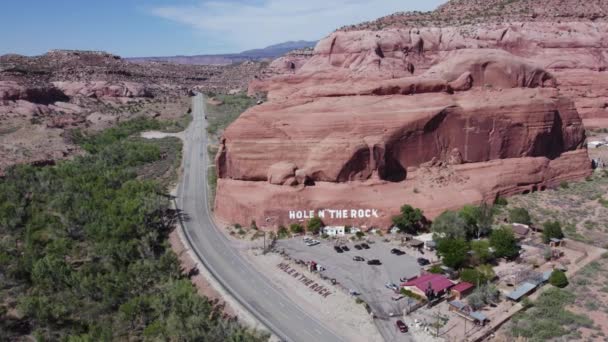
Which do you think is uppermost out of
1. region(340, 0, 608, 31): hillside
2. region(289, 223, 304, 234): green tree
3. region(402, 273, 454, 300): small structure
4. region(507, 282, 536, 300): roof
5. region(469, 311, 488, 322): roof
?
region(340, 0, 608, 31): hillside

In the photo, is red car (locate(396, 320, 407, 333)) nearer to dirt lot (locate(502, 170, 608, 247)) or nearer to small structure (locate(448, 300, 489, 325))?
small structure (locate(448, 300, 489, 325))

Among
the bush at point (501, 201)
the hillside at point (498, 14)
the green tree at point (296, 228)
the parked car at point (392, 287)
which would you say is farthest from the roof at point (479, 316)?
the hillside at point (498, 14)

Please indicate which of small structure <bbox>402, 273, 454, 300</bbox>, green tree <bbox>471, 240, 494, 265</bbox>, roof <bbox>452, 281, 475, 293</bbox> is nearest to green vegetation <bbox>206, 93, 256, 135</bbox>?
green tree <bbox>471, 240, 494, 265</bbox>

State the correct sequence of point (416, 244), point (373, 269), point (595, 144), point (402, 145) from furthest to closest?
point (595, 144)
point (402, 145)
point (416, 244)
point (373, 269)

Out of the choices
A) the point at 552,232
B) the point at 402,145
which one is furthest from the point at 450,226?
the point at 402,145

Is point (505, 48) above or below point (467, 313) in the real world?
above

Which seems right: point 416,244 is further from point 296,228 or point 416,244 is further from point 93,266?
point 93,266
